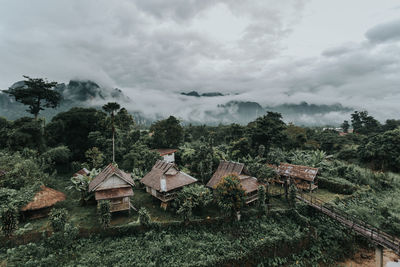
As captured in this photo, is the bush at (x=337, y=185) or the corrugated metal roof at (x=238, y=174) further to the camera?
the bush at (x=337, y=185)

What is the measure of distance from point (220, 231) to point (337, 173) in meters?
25.4

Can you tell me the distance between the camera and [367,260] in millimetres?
16000

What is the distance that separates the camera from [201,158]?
26.8 metres

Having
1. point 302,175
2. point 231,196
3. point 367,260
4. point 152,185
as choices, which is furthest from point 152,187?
point 367,260

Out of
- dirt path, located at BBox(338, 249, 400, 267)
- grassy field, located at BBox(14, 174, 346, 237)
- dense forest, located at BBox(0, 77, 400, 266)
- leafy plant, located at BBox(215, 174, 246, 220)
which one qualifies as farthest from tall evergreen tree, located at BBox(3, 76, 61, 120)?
dirt path, located at BBox(338, 249, 400, 267)

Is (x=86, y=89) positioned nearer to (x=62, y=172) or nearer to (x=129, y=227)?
(x=62, y=172)

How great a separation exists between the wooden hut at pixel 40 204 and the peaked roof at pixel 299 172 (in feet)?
97.6

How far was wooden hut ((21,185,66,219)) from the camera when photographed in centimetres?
1612

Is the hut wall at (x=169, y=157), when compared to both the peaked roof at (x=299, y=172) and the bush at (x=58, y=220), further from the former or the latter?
the bush at (x=58, y=220)

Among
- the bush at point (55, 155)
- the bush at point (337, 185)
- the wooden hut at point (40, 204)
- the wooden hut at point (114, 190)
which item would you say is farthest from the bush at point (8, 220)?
the bush at point (337, 185)

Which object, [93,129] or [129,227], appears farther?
[93,129]

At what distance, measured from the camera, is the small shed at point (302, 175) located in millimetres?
24352

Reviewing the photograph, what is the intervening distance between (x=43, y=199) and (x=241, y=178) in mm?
21417

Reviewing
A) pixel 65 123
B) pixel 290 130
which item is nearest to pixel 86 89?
pixel 65 123
